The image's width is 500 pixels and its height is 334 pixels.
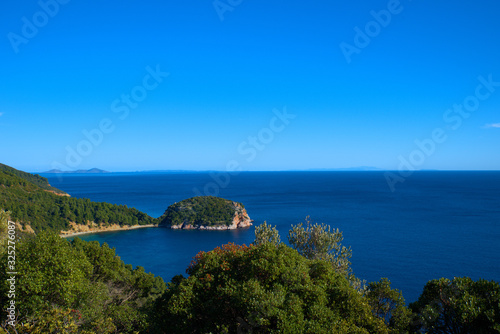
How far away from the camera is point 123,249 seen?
7531 cm

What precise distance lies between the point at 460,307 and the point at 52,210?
332 ft

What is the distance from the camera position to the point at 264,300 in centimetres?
1235

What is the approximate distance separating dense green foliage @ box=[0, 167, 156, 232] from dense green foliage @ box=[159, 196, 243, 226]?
7.17 meters

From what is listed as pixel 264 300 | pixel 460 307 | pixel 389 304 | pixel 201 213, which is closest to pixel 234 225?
pixel 201 213

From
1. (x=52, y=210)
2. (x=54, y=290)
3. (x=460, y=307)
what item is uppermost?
(x=460, y=307)

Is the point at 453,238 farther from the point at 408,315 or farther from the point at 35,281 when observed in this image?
the point at 35,281

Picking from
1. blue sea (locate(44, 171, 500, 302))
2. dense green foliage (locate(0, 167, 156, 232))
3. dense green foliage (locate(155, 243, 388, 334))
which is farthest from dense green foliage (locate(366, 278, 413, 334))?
dense green foliage (locate(0, 167, 156, 232))

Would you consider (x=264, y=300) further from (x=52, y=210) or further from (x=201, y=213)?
(x=52, y=210)

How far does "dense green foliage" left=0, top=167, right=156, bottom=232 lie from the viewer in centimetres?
8012

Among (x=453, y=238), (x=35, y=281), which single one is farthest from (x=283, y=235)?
(x=35, y=281)

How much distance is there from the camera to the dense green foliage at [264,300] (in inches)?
485

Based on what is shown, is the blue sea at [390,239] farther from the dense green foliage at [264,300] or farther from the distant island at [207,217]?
the dense green foliage at [264,300]

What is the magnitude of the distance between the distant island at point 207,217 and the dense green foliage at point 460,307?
82665 mm

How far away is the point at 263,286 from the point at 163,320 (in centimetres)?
499
